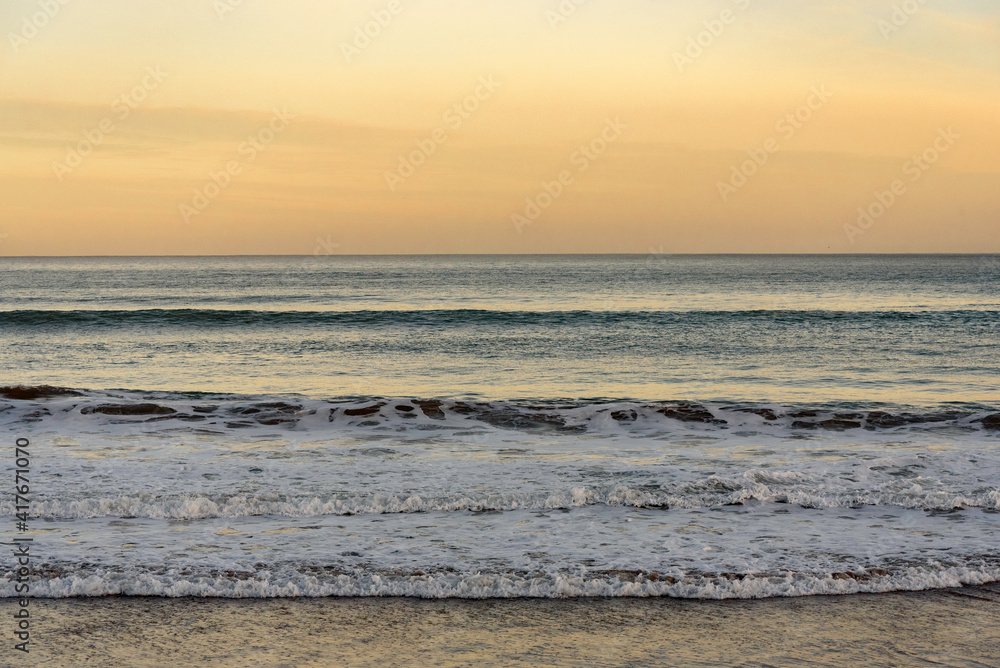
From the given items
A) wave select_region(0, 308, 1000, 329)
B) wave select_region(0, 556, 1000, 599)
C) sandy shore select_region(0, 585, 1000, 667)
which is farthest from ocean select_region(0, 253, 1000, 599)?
wave select_region(0, 308, 1000, 329)

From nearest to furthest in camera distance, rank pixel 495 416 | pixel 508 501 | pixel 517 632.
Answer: pixel 517 632, pixel 508 501, pixel 495 416

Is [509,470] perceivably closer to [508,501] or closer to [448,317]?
[508,501]

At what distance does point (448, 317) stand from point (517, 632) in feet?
107

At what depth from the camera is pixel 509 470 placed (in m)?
9.43

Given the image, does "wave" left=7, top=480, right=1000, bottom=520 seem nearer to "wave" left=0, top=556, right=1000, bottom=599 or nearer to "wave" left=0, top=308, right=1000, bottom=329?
"wave" left=0, top=556, right=1000, bottom=599

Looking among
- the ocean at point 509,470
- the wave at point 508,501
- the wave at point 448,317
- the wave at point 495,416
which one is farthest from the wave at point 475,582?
the wave at point 448,317

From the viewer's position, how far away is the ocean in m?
6.04

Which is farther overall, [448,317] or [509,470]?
[448,317]

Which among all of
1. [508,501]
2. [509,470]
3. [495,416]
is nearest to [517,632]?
[508,501]

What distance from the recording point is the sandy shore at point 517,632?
4.69 meters

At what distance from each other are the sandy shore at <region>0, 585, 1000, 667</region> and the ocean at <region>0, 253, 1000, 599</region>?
8.9 inches

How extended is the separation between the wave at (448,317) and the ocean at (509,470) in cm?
864

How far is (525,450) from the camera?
10781 millimetres

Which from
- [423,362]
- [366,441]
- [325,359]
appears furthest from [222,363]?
[366,441]
